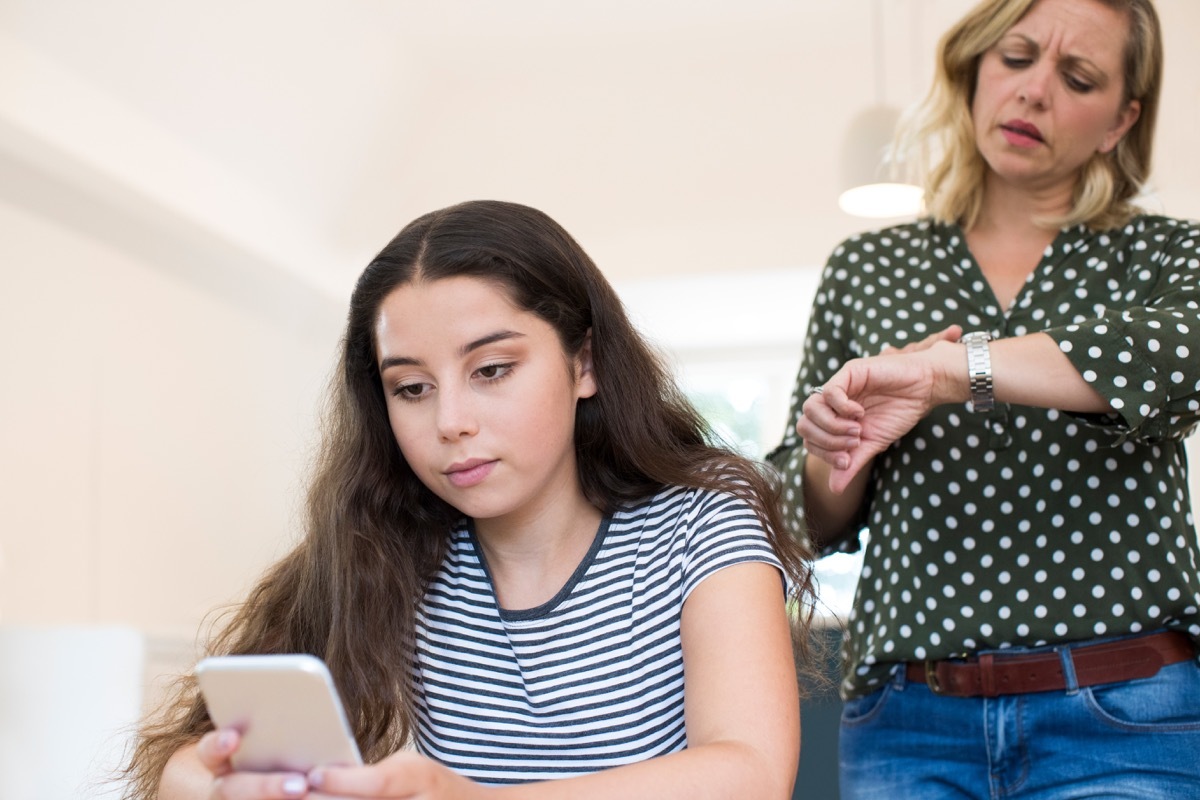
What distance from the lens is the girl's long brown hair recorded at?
125 centimetres

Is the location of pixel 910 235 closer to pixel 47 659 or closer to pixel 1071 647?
pixel 1071 647

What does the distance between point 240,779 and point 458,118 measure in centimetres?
449

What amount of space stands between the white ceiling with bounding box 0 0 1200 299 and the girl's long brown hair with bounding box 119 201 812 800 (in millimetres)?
2599

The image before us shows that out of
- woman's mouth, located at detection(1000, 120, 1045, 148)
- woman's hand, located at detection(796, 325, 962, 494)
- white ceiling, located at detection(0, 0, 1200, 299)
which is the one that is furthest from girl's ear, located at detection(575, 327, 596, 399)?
white ceiling, located at detection(0, 0, 1200, 299)

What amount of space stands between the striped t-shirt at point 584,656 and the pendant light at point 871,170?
7.19 ft

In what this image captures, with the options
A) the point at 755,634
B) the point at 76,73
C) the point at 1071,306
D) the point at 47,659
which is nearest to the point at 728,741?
the point at 755,634

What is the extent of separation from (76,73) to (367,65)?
1122 mm

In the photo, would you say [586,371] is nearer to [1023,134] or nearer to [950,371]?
[950,371]

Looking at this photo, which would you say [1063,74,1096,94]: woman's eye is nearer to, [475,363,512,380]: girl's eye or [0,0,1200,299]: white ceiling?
[475,363,512,380]: girl's eye

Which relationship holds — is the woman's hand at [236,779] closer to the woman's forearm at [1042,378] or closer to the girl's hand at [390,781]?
the girl's hand at [390,781]

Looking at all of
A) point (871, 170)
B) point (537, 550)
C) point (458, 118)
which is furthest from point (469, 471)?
point (458, 118)

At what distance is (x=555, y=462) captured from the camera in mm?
1256

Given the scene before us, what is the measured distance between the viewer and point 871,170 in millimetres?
3334

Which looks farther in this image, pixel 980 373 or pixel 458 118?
pixel 458 118
